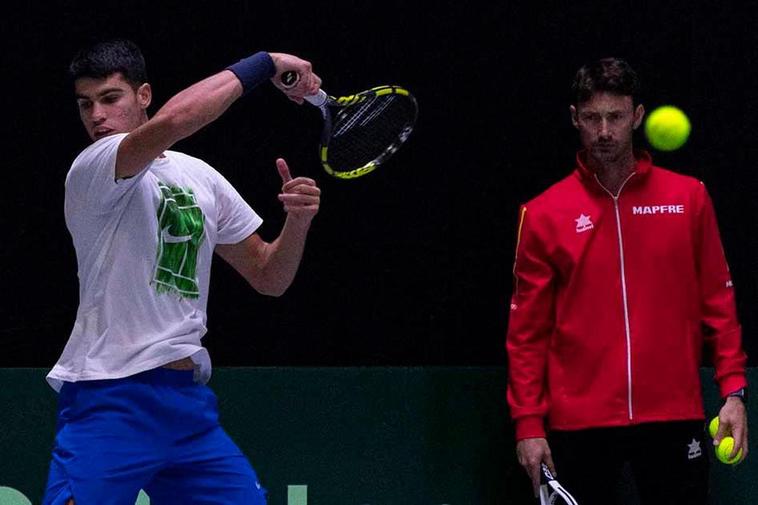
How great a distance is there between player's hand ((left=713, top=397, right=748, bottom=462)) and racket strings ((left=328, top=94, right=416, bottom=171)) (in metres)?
1.12

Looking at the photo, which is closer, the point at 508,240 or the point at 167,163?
the point at 167,163

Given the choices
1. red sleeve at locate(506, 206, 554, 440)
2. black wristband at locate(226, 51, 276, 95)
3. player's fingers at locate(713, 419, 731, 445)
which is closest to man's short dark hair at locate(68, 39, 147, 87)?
black wristband at locate(226, 51, 276, 95)

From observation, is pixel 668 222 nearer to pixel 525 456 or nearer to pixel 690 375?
pixel 690 375

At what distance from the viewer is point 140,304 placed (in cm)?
315

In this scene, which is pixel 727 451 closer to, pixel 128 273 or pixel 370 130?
pixel 370 130

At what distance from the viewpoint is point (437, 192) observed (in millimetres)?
4215

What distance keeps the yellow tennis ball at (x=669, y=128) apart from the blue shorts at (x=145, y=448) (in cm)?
165

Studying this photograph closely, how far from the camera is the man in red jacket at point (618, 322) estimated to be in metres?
3.74

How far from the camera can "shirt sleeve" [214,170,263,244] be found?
137 inches

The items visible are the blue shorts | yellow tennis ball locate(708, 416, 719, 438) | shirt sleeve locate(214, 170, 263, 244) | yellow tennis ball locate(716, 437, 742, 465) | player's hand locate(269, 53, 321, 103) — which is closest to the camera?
the blue shorts

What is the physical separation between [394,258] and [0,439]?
1.25 meters

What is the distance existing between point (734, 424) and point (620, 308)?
0.43 meters

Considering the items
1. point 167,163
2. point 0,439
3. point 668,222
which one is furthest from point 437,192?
point 0,439

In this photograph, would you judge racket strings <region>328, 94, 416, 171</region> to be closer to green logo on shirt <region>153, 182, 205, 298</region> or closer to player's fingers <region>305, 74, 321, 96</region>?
player's fingers <region>305, 74, 321, 96</region>
